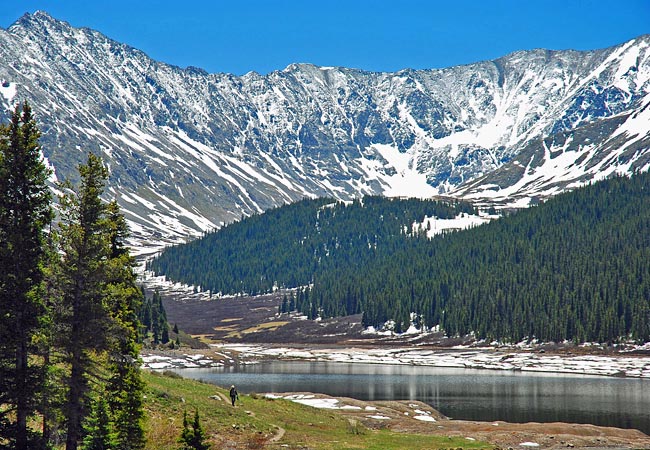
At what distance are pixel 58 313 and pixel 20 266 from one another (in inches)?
145

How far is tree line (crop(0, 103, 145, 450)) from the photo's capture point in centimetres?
3238

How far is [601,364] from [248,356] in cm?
8333

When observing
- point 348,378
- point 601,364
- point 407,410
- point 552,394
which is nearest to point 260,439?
point 407,410

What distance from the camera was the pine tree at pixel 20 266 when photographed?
105 feet

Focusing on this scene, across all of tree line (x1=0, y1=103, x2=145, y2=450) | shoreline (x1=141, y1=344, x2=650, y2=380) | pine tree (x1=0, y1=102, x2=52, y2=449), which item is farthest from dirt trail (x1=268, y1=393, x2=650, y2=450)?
shoreline (x1=141, y1=344, x2=650, y2=380)

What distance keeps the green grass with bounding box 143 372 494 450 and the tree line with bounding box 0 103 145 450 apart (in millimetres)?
6482

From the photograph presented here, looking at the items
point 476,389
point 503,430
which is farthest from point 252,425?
point 476,389

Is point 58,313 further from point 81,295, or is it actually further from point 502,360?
point 502,360

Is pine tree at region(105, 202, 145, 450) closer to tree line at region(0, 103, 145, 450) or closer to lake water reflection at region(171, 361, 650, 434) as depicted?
tree line at region(0, 103, 145, 450)

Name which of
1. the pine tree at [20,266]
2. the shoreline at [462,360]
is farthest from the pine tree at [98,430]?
the shoreline at [462,360]

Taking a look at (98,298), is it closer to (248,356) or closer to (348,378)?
(348,378)

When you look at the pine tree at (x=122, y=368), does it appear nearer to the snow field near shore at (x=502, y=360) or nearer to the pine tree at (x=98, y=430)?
the pine tree at (x=98, y=430)

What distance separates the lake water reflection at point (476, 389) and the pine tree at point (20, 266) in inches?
2401

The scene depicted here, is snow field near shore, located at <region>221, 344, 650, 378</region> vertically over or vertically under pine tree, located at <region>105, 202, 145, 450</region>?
under
